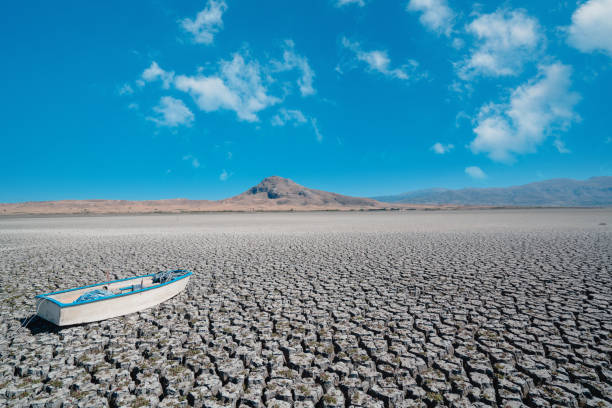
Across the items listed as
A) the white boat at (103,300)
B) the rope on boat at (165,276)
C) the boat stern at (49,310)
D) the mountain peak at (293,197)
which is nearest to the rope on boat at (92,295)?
the white boat at (103,300)

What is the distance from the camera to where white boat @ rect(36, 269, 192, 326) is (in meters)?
4.81

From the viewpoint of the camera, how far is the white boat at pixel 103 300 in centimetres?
481

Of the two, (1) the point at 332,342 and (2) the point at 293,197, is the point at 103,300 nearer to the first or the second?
(1) the point at 332,342

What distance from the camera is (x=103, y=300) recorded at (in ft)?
16.9

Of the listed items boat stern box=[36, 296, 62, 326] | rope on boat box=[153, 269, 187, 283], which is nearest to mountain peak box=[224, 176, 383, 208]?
rope on boat box=[153, 269, 187, 283]

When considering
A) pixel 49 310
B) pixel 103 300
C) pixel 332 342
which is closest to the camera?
pixel 332 342

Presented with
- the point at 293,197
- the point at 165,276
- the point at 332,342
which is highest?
the point at 293,197

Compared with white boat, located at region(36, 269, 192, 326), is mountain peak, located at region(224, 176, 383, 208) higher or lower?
higher

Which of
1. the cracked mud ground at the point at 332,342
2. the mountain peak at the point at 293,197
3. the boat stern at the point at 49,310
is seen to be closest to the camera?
the cracked mud ground at the point at 332,342

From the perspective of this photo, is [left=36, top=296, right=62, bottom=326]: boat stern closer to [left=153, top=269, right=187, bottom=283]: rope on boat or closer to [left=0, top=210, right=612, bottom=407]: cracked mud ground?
[left=0, top=210, right=612, bottom=407]: cracked mud ground

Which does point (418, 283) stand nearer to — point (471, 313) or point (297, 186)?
point (471, 313)

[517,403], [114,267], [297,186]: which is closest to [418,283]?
[517,403]

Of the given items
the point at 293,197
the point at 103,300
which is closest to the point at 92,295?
the point at 103,300

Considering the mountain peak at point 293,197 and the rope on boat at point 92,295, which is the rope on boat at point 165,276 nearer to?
the rope on boat at point 92,295
